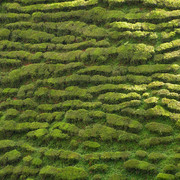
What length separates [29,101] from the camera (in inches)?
528

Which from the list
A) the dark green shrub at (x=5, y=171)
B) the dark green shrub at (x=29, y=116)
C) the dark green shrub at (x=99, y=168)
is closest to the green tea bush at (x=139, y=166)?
the dark green shrub at (x=99, y=168)

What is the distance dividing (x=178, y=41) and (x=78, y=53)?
205 inches

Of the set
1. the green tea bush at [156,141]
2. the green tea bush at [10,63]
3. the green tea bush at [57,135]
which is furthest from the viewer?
the green tea bush at [10,63]

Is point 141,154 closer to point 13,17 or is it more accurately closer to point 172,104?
point 172,104

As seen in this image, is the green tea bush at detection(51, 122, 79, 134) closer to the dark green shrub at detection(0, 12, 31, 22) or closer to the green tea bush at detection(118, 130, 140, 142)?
the green tea bush at detection(118, 130, 140, 142)

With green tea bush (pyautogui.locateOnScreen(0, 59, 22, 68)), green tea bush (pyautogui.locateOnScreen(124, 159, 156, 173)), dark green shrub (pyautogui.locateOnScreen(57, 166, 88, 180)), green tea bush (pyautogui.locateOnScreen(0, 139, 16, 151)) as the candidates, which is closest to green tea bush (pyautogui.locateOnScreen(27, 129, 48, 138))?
green tea bush (pyautogui.locateOnScreen(0, 139, 16, 151))

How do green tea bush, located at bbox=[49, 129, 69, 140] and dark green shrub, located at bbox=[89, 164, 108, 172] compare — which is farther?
green tea bush, located at bbox=[49, 129, 69, 140]

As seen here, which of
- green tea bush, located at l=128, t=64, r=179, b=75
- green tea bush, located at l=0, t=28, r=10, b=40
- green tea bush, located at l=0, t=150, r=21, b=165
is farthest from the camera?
green tea bush, located at l=0, t=28, r=10, b=40

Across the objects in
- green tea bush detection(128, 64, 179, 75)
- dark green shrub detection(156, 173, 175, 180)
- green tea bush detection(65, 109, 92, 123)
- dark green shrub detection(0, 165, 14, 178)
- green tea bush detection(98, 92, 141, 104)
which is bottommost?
dark green shrub detection(0, 165, 14, 178)

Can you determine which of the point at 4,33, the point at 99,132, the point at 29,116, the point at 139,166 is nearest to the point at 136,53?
the point at 99,132

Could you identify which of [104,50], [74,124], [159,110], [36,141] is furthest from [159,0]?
[36,141]

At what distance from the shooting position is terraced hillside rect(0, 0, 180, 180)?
414 inches

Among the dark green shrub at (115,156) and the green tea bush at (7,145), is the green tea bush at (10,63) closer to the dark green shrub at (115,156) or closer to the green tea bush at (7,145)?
the green tea bush at (7,145)

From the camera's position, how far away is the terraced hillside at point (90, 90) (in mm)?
10508
